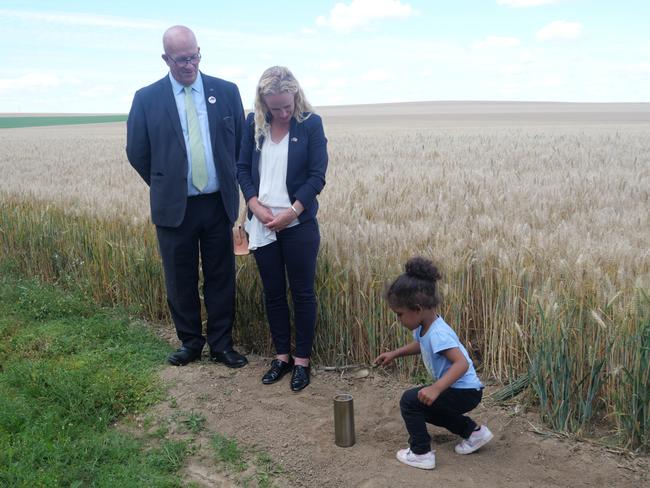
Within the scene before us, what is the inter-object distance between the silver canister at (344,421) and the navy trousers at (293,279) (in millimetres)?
861

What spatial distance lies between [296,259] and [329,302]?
0.45 meters

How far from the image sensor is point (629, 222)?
4.97 m

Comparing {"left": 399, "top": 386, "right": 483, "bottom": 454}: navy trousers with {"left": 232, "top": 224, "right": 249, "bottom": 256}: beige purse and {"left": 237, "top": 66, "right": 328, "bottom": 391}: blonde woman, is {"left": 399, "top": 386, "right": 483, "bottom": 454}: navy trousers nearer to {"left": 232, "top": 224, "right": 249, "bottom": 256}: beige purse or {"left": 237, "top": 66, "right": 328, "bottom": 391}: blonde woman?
{"left": 237, "top": 66, "right": 328, "bottom": 391}: blonde woman

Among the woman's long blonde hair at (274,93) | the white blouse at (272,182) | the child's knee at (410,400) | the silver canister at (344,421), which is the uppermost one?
the woman's long blonde hair at (274,93)

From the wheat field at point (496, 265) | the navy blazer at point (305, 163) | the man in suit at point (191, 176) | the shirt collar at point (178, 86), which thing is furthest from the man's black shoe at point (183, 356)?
the shirt collar at point (178, 86)

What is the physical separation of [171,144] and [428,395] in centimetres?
230

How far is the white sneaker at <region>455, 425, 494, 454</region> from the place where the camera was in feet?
10.7

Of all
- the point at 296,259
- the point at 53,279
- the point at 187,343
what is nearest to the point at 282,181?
the point at 296,259

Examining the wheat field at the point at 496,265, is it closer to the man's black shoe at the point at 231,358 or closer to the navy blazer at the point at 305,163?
the man's black shoe at the point at 231,358

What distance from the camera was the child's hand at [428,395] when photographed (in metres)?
2.98

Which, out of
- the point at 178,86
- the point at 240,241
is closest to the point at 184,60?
the point at 178,86

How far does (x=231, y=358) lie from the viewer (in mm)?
4543

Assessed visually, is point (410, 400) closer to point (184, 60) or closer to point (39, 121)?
point (184, 60)

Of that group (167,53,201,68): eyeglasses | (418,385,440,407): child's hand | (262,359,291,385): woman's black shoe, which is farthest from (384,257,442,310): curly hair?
(167,53,201,68): eyeglasses
